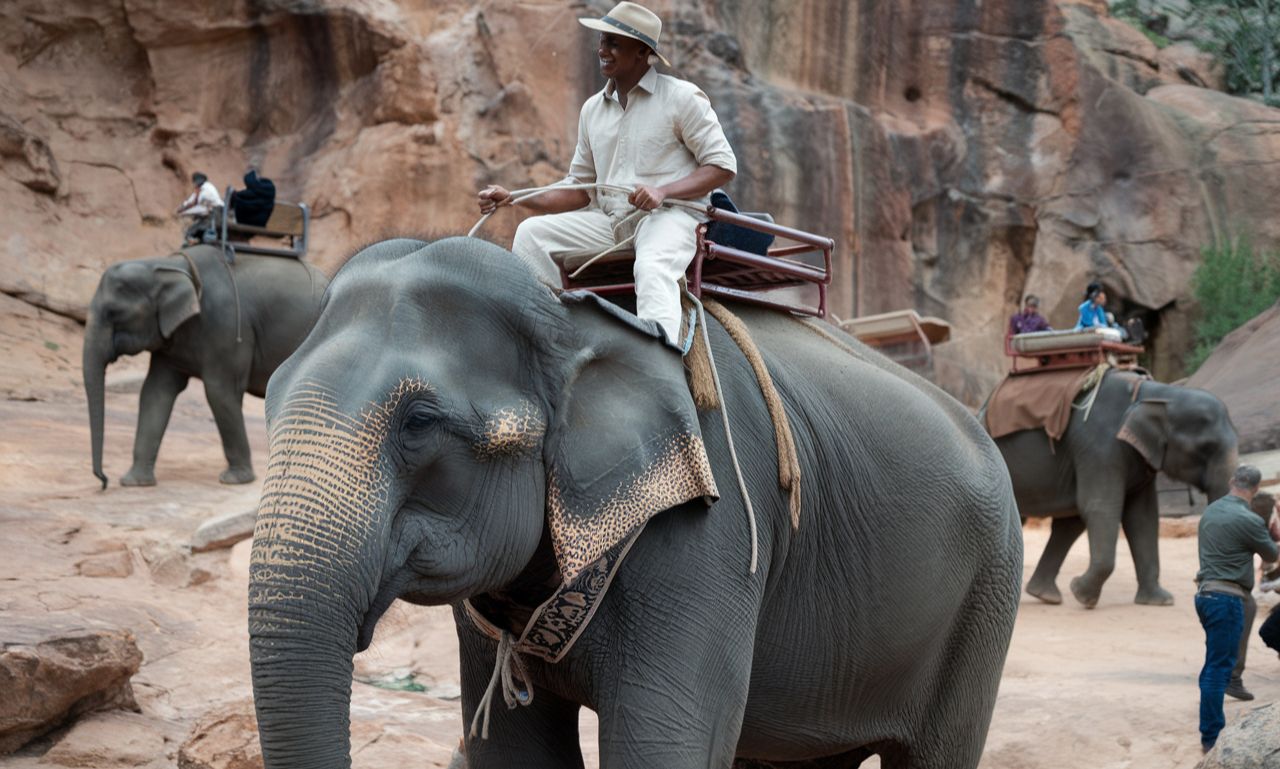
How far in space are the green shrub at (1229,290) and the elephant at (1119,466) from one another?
9.46 meters

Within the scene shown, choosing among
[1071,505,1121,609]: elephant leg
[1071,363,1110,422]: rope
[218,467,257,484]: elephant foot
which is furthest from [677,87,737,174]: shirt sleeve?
[1071,363,1110,422]: rope

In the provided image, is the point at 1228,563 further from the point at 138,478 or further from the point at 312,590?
the point at 138,478

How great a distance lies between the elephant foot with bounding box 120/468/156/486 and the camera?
10039 mm

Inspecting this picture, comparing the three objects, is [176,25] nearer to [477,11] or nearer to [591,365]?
[477,11]

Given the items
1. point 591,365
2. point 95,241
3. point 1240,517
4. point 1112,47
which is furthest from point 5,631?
point 1112,47

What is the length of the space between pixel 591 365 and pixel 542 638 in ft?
1.80

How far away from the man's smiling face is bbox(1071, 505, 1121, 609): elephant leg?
7.73m

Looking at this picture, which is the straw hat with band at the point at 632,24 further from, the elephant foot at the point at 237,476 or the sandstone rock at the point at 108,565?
the elephant foot at the point at 237,476

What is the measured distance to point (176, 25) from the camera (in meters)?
17.4

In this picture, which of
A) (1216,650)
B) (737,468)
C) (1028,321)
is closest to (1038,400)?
(1028,321)

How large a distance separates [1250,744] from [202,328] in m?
8.65

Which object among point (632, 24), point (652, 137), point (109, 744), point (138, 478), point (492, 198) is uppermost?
point (632, 24)

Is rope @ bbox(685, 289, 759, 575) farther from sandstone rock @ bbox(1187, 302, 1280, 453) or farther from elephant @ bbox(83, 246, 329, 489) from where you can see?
sandstone rock @ bbox(1187, 302, 1280, 453)

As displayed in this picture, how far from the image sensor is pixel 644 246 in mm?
3389
